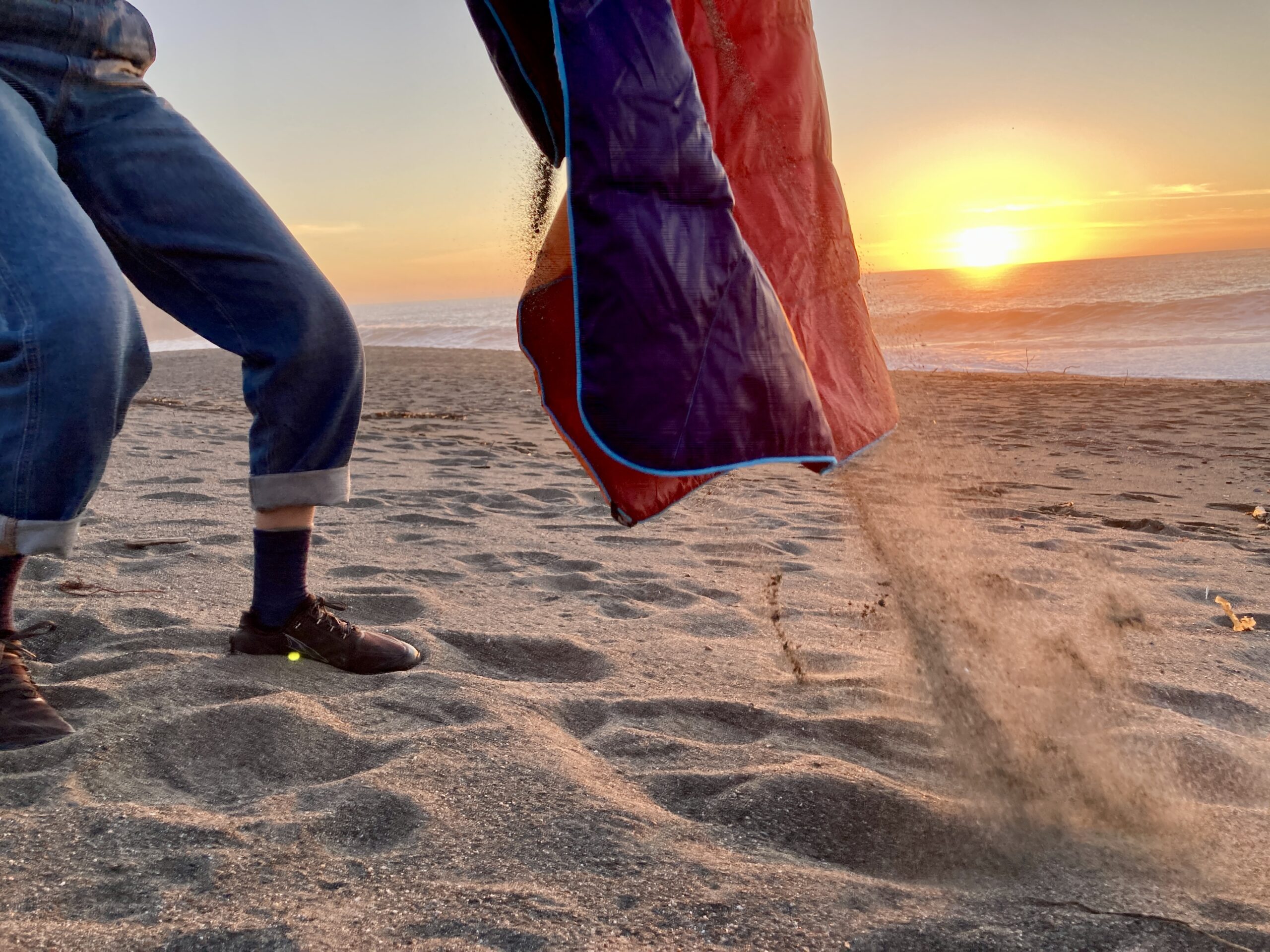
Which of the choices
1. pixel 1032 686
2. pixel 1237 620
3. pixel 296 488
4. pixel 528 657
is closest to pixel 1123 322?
pixel 1237 620

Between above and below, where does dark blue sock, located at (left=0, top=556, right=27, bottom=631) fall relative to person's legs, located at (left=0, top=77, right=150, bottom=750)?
below

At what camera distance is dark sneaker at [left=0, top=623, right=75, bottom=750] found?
1.61 meters

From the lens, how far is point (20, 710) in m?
1.67

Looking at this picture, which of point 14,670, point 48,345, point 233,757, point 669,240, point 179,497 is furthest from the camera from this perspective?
point 179,497

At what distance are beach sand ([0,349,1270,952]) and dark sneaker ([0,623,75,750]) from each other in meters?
0.05

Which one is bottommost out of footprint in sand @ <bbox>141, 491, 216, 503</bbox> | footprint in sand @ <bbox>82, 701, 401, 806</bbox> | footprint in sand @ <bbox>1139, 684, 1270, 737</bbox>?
footprint in sand @ <bbox>141, 491, 216, 503</bbox>

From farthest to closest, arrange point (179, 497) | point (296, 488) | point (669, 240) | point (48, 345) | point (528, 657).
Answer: point (179, 497) → point (528, 657) → point (296, 488) → point (48, 345) → point (669, 240)

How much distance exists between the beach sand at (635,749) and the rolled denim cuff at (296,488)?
0.38m

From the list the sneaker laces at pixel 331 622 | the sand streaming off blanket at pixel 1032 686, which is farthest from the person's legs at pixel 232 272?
the sand streaming off blanket at pixel 1032 686

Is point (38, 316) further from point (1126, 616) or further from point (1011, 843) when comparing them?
point (1126, 616)

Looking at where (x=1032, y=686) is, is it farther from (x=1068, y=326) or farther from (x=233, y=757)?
(x=1068, y=326)

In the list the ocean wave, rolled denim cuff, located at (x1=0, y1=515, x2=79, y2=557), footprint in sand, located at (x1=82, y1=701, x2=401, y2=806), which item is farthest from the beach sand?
the ocean wave

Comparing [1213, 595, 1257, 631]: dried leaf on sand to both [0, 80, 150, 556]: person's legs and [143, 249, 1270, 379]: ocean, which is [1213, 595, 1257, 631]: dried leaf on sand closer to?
[143, 249, 1270, 379]: ocean

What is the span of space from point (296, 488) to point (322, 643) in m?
0.38
